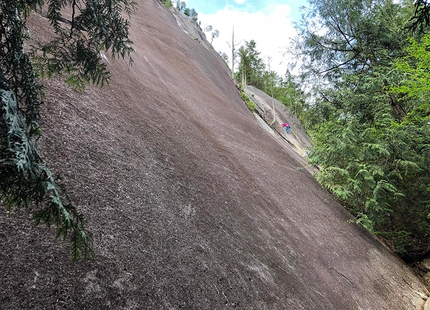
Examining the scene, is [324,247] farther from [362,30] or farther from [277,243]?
[362,30]

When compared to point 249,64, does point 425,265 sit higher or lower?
lower

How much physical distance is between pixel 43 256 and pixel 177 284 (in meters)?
1.44

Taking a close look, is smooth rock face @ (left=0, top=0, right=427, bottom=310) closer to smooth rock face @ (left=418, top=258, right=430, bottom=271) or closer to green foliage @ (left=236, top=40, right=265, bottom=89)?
smooth rock face @ (left=418, top=258, right=430, bottom=271)

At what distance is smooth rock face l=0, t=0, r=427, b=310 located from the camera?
257 cm

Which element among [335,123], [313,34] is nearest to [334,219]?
[335,123]

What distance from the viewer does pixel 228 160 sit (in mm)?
7641

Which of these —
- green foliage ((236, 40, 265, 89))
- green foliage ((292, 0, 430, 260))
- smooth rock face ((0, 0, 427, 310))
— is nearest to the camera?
smooth rock face ((0, 0, 427, 310))

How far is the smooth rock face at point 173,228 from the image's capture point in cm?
257

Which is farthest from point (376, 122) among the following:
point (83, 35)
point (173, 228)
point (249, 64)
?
point (249, 64)

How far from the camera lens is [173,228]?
3.87 meters

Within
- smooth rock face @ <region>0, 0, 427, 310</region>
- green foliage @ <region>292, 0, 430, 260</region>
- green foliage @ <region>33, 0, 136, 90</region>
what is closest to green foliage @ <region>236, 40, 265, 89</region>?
green foliage @ <region>292, 0, 430, 260</region>

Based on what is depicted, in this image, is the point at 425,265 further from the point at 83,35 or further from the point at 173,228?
the point at 83,35

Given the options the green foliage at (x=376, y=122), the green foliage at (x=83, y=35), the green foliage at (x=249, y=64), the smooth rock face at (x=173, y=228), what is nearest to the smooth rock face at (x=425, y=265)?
the green foliage at (x=376, y=122)

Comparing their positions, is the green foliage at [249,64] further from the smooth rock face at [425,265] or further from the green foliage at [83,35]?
the green foliage at [83,35]
